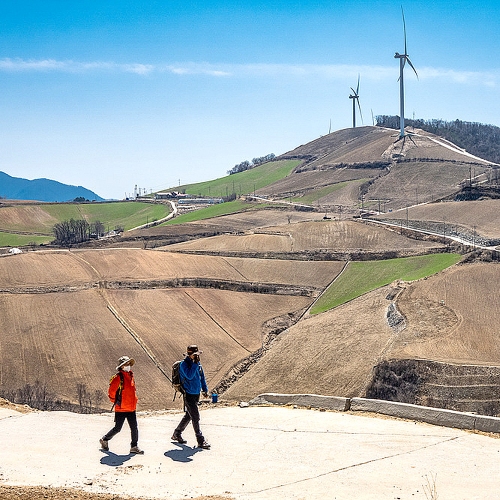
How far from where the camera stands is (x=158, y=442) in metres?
16.5

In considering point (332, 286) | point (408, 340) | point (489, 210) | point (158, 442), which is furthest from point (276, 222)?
point (158, 442)

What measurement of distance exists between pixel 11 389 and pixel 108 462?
45.8m

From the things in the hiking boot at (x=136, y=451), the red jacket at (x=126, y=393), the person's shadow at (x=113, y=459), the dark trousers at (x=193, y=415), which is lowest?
the person's shadow at (x=113, y=459)

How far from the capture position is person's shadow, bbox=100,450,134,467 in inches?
575

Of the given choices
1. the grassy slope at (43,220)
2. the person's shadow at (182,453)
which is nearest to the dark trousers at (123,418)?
the person's shadow at (182,453)

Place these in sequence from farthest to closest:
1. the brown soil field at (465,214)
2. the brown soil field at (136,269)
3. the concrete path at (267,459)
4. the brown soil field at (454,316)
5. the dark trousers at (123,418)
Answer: the brown soil field at (465,214)
the brown soil field at (136,269)
the brown soil field at (454,316)
the dark trousers at (123,418)
the concrete path at (267,459)

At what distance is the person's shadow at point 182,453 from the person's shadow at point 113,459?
2.42 ft

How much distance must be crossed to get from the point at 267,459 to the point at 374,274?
81426 mm

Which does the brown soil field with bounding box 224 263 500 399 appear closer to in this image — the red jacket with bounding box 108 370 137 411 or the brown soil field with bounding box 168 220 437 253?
the brown soil field with bounding box 168 220 437 253

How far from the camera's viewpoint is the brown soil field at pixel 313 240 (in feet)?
373

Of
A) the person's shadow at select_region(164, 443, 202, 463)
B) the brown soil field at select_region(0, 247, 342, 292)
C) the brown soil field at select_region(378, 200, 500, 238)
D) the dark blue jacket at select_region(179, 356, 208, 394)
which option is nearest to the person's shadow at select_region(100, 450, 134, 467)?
the person's shadow at select_region(164, 443, 202, 463)

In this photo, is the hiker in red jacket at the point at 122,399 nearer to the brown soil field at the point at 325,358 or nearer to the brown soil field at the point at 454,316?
the brown soil field at the point at 325,358

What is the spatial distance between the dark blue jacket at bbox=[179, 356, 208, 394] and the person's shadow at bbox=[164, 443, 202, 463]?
110 cm

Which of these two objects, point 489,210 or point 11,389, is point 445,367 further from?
point 489,210
